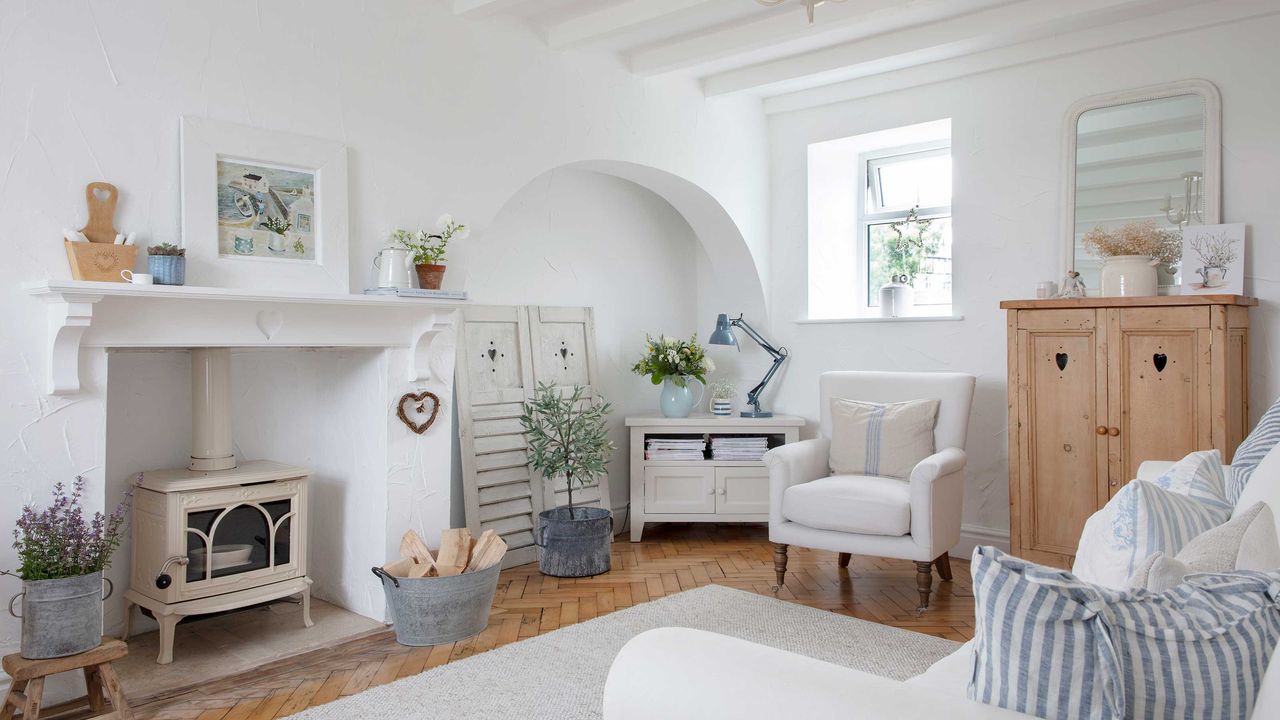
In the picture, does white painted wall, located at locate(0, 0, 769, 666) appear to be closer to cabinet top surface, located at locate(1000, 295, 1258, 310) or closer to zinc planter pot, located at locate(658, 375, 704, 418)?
zinc planter pot, located at locate(658, 375, 704, 418)

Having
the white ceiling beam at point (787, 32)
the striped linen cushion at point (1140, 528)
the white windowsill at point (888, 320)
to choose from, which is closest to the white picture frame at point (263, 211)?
the white ceiling beam at point (787, 32)

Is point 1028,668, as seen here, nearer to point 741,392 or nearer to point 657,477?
point 657,477

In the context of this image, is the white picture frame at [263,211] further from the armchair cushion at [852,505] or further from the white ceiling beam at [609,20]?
the armchair cushion at [852,505]

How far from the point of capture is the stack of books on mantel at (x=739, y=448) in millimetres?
4793

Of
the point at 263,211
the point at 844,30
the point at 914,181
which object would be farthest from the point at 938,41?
the point at 263,211

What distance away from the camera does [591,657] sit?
307 cm

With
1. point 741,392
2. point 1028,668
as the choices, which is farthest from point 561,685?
point 741,392

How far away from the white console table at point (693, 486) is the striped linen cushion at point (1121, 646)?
357 centimetres

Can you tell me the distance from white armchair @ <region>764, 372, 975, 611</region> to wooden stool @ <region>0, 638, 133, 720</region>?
242 cm

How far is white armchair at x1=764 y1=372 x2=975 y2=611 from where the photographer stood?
3.56m

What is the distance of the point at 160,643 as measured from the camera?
3014 mm

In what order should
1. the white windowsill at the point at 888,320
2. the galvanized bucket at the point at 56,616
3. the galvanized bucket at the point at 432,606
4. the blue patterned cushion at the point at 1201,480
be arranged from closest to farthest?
the blue patterned cushion at the point at 1201,480
the galvanized bucket at the point at 56,616
the galvanized bucket at the point at 432,606
the white windowsill at the point at 888,320

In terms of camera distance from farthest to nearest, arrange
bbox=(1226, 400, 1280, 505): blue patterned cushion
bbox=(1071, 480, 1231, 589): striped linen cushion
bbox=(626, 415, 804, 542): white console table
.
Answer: bbox=(626, 415, 804, 542): white console table
bbox=(1226, 400, 1280, 505): blue patterned cushion
bbox=(1071, 480, 1231, 589): striped linen cushion

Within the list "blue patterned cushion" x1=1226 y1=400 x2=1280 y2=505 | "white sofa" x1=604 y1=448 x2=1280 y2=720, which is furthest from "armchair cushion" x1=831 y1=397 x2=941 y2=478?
"white sofa" x1=604 y1=448 x2=1280 y2=720
